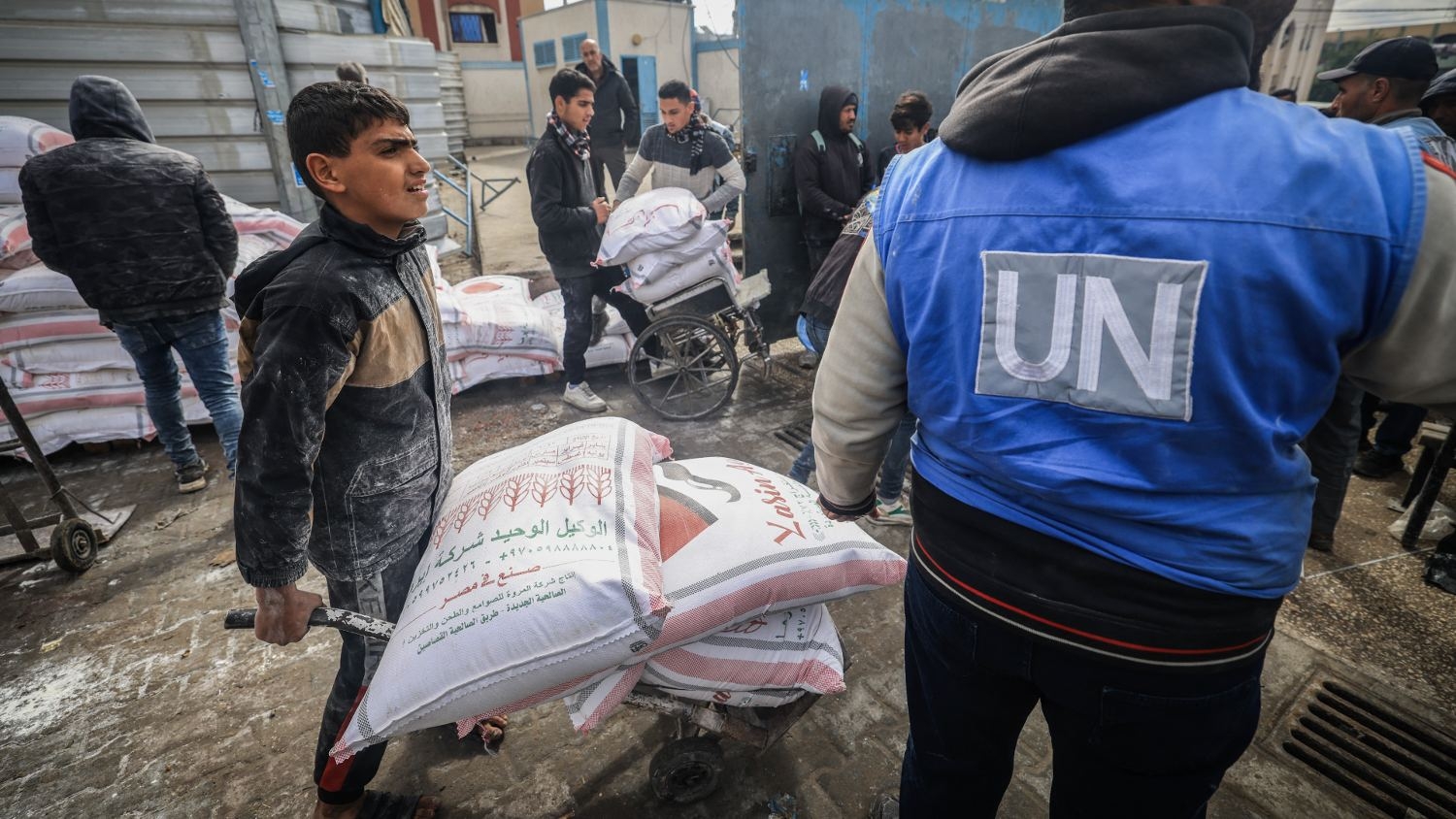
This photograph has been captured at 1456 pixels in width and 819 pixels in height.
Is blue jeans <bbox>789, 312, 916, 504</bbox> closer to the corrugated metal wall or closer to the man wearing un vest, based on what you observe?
the man wearing un vest

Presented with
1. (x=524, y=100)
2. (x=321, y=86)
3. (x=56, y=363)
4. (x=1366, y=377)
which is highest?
(x=524, y=100)

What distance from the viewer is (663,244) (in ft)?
12.2

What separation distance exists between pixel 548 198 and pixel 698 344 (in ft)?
4.01

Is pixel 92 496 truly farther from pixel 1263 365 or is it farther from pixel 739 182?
pixel 1263 365

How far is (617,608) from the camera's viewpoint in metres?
1.37

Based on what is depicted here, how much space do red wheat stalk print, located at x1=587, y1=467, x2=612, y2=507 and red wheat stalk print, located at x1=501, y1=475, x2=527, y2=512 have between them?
163mm

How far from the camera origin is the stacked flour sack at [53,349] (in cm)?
344

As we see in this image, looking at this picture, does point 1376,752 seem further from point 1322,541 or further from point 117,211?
point 117,211

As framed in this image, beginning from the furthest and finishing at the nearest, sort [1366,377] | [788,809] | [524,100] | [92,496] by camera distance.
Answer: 1. [524,100]
2. [92,496]
3. [788,809]
4. [1366,377]

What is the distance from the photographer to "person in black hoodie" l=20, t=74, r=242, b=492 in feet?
9.50

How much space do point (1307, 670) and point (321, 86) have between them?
11.0 feet

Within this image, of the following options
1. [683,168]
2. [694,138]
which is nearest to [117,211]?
[683,168]

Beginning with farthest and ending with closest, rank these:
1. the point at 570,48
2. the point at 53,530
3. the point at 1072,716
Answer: the point at 570,48 < the point at 53,530 < the point at 1072,716

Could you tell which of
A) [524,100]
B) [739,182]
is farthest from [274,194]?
[524,100]
